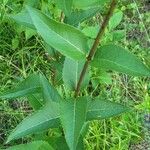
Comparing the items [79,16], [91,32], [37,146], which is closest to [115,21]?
[91,32]

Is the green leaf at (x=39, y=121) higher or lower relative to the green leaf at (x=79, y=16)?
lower

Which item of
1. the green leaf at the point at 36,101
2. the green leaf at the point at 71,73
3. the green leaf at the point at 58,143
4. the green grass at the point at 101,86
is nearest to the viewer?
the green leaf at the point at 71,73

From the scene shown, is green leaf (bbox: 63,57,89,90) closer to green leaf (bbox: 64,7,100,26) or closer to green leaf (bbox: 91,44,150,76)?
green leaf (bbox: 64,7,100,26)

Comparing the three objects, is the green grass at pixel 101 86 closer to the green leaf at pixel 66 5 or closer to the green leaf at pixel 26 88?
the green leaf at pixel 26 88

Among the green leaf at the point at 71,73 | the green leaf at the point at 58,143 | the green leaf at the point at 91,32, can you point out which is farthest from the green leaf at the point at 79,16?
the green leaf at the point at 91,32

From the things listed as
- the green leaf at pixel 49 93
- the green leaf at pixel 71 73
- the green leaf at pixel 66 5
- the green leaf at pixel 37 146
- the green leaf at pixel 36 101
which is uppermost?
the green leaf at pixel 66 5

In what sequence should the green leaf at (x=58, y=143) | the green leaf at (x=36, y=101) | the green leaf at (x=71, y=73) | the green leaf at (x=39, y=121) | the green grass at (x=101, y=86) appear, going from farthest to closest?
the green grass at (x=101, y=86) < the green leaf at (x=36, y=101) < the green leaf at (x=58, y=143) < the green leaf at (x=71, y=73) < the green leaf at (x=39, y=121)

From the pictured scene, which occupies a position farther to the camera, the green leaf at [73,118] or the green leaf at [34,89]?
the green leaf at [34,89]

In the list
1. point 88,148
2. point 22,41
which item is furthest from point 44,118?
point 22,41

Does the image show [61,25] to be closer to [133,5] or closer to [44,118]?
[44,118]
